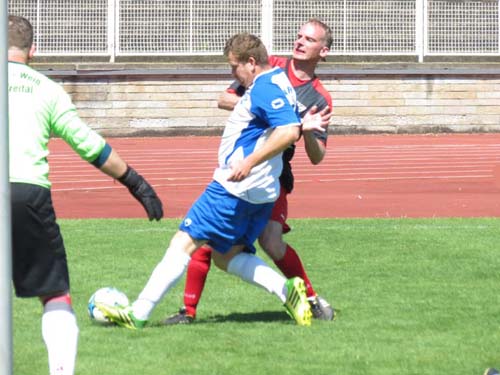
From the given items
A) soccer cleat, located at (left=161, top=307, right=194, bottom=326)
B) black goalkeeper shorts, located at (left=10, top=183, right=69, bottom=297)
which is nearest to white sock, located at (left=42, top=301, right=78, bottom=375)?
black goalkeeper shorts, located at (left=10, top=183, right=69, bottom=297)

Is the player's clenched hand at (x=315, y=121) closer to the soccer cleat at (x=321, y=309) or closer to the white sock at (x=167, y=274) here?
the white sock at (x=167, y=274)

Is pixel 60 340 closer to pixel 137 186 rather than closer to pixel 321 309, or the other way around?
pixel 137 186

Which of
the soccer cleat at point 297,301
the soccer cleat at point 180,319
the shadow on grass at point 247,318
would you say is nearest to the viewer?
the soccer cleat at point 297,301

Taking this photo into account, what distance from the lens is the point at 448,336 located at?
794 cm

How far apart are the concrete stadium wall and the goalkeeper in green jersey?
75.4 ft

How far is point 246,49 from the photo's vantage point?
795cm

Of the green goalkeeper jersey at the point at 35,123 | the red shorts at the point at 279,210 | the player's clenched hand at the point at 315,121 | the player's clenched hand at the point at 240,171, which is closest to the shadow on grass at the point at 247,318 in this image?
the red shorts at the point at 279,210

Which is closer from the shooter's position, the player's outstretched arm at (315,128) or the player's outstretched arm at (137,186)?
the player's outstretched arm at (137,186)

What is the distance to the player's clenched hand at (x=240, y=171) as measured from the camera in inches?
301

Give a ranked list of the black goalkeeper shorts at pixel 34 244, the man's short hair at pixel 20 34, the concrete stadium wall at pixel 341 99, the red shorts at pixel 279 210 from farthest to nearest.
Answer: the concrete stadium wall at pixel 341 99, the red shorts at pixel 279 210, the man's short hair at pixel 20 34, the black goalkeeper shorts at pixel 34 244

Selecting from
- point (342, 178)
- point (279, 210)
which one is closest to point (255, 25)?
point (342, 178)

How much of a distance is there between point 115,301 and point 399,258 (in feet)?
12.4

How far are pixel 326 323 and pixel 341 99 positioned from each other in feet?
73.5

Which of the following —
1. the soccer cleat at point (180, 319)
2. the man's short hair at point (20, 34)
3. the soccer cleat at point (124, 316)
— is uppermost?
the man's short hair at point (20, 34)
